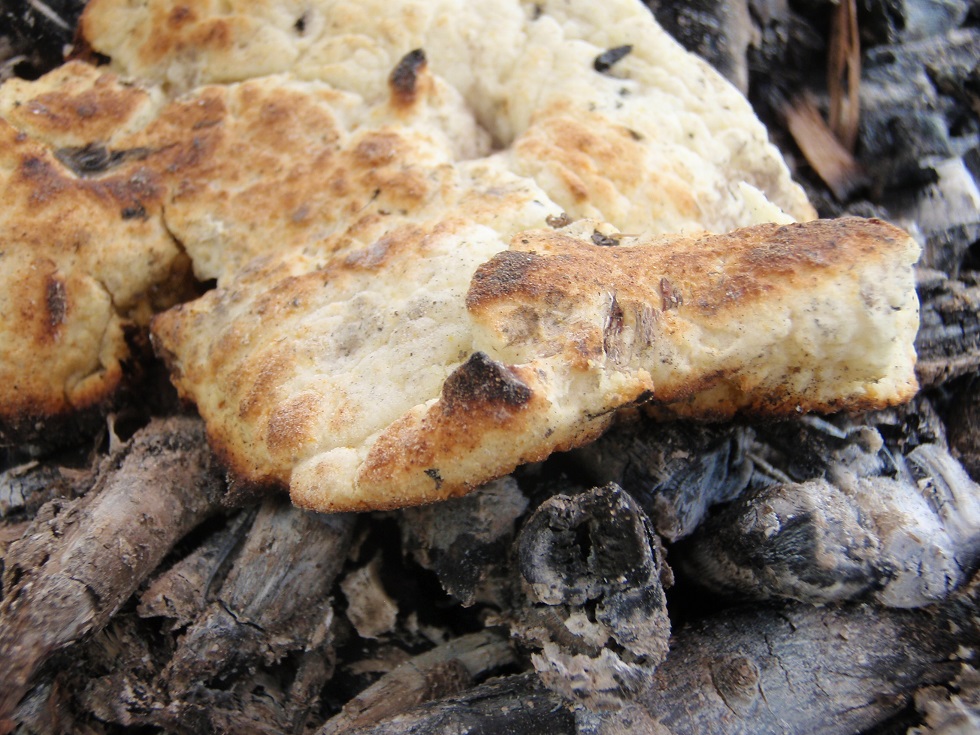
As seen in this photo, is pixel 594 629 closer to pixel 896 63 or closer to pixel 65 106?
pixel 65 106

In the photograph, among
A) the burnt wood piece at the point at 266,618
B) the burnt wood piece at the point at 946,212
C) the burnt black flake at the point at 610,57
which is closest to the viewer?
the burnt wood piece at the point at 266,618

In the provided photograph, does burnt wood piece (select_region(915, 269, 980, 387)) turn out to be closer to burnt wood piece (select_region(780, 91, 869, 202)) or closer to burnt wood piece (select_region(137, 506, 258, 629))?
burnt wood piece (select_region(780, 91, 869, 202))

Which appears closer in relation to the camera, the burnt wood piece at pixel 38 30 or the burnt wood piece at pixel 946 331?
the burnt wood piece at pixel 946 331

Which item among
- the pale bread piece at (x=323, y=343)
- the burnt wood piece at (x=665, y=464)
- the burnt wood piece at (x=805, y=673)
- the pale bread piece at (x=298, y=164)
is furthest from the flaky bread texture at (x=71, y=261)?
the burnt wood piece at (x=805, y=673)

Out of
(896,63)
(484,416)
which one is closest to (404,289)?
(484,416)

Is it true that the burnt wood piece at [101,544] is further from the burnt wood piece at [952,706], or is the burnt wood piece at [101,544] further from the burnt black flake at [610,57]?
the burnt wood piece at [952,706]

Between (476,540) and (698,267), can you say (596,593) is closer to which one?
(476,540)
